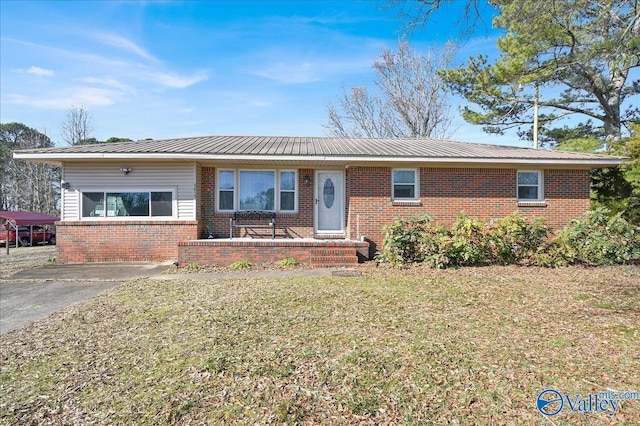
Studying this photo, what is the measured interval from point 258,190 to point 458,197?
6.18 m

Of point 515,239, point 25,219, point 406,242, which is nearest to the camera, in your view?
point 406,242

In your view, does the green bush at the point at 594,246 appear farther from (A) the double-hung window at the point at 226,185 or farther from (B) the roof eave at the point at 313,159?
(A) the double-hung window at the point at 226,185

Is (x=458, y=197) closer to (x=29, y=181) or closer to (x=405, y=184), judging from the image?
(x=405, y=184)

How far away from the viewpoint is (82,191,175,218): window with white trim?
33.9ft

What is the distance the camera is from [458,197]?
10664mm

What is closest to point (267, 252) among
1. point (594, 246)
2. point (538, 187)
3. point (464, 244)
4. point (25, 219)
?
point (464, 244)

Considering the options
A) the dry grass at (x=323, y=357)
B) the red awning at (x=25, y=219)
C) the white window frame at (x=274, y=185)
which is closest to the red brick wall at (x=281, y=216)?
the white window frame at (x=274, y=185)

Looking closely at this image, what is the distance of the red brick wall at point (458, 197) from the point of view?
10469 millimetres

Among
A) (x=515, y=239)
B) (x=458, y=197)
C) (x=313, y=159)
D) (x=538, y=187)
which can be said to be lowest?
(x=515, y=239)

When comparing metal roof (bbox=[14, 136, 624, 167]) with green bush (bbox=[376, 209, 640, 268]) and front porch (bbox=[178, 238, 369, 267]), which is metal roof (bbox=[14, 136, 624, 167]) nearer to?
green bush (bbox=[376, 209, 640, 268])

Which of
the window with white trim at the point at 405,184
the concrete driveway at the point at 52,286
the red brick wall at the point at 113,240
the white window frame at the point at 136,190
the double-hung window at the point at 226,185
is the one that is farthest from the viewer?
the double-hung window at the point at 226,185

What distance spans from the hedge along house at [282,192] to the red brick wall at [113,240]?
0.03 m

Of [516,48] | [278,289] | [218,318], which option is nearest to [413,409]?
[218,318]

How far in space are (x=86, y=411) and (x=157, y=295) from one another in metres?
3.76
